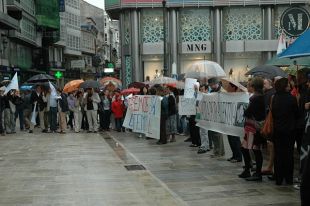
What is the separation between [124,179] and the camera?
386 inches

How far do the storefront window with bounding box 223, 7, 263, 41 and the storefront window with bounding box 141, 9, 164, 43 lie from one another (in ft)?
15.9

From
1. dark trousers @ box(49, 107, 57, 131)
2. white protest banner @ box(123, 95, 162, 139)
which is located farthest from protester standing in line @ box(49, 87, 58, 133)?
white protest banner @ box(123, 95, 162, 139)

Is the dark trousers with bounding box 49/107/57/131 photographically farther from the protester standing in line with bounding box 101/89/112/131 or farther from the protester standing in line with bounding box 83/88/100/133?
the protester standing in line with bounding box 101/89/112/131

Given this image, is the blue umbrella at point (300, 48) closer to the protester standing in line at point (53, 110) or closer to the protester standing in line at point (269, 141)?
the protester standing in line at point (269, 141)

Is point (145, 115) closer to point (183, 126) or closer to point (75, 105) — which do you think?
point (183, 126)

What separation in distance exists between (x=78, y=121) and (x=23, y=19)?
135 feet

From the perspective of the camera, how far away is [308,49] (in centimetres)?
857

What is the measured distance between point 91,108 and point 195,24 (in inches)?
847

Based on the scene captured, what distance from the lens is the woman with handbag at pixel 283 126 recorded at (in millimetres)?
8641

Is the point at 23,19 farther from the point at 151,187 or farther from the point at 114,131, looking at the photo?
the point at 151,187

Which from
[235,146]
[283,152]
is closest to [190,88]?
[235,146]

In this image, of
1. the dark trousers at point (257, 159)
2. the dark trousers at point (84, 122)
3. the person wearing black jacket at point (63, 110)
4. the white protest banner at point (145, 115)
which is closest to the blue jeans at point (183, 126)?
the white protest banner at point (145, 115)

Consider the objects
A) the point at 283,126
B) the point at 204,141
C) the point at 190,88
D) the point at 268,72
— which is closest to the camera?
the point at 283,126

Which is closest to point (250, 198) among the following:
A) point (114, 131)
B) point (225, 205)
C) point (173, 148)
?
point (225, 205)
